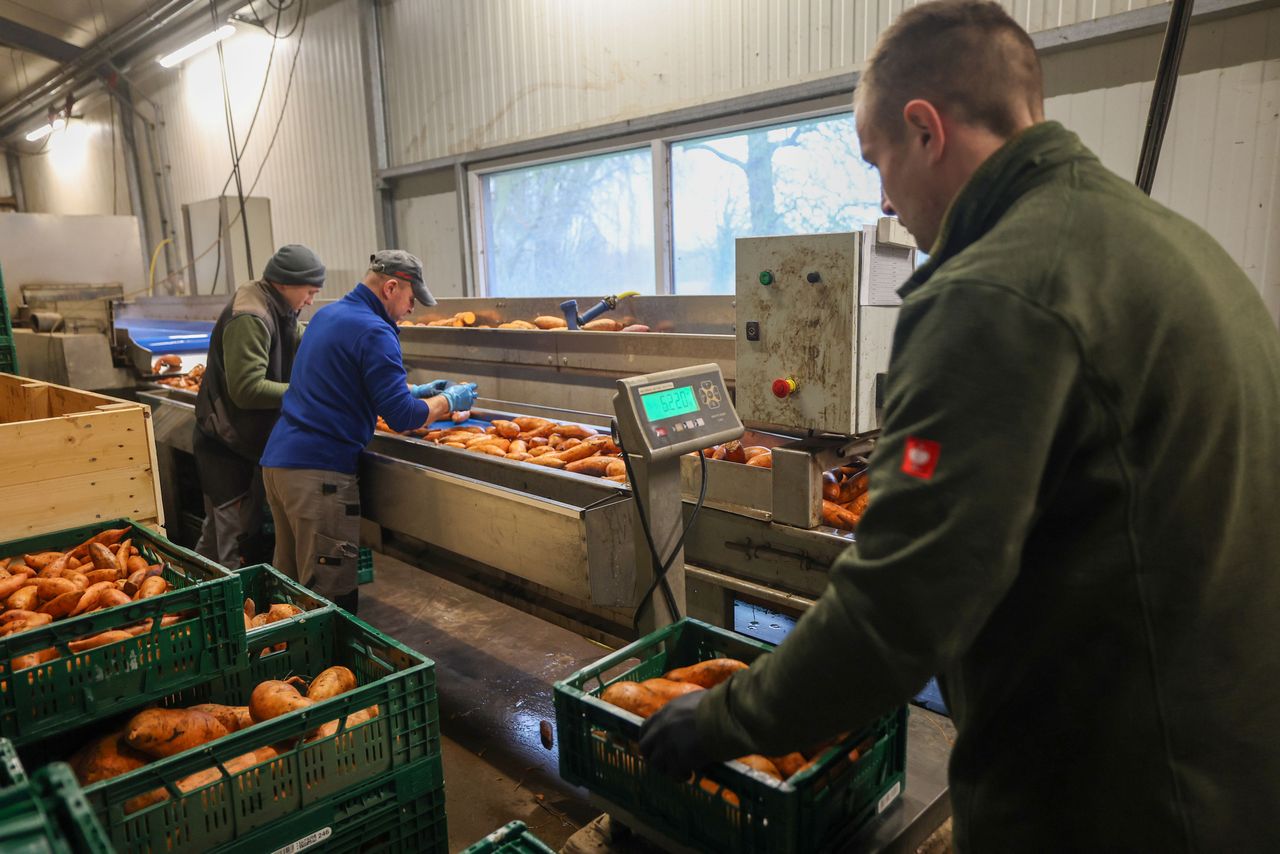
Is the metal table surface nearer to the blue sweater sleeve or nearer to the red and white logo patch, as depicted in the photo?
the red and white logo patch

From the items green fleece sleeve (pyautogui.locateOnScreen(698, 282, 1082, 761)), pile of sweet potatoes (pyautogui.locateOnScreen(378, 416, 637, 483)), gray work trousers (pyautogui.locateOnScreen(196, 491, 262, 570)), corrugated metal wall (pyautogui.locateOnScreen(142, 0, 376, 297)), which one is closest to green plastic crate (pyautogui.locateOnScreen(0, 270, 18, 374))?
gray work trousers (pyautogui.locateOnScreen(196, 491, 262, 570))

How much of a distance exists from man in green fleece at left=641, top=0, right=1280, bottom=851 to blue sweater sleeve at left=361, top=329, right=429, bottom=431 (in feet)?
7.41

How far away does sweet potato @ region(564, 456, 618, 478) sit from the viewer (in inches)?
114

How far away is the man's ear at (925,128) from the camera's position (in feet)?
3.19

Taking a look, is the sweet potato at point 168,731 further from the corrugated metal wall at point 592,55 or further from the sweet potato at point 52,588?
the corrugated metal wall at point 592,55

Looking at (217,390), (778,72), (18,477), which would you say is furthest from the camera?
(778,72)

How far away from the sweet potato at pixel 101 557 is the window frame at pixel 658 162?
319cm

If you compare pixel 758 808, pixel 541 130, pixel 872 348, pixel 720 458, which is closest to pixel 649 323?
pixel 720 458

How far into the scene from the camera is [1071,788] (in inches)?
36.5

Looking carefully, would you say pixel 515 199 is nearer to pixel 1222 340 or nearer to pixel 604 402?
pixel 604 402

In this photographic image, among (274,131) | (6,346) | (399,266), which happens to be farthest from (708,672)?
(274,131)

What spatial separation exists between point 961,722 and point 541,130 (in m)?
5.73

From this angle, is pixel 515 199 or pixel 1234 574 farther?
pixel 515 199

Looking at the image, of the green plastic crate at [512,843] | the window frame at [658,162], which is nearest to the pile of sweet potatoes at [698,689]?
the green plastic crate at [512,843]
